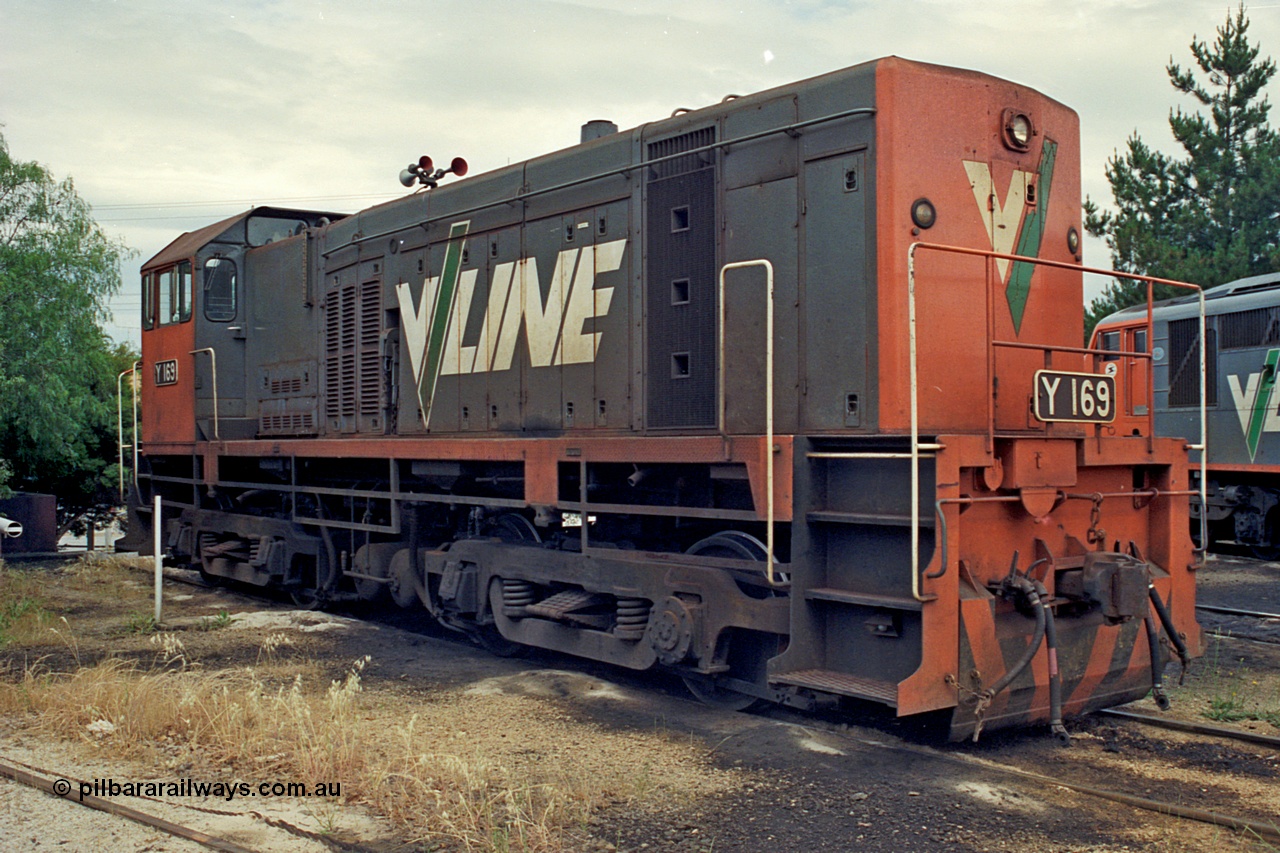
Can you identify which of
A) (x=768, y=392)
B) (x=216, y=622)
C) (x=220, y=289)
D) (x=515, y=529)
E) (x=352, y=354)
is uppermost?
(x=220, y=289)

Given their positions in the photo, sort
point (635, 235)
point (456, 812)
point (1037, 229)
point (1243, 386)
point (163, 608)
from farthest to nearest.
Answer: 1. point (1243, 386)
2. point (163, 608)
3. point (635, 235)
4. point (1037, 229)
5. point (456, 812)

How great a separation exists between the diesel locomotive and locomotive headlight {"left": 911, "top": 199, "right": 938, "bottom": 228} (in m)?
9.09

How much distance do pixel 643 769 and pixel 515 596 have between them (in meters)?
2.63

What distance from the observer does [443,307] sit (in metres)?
8.66

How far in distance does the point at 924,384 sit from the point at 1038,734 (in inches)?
78.3

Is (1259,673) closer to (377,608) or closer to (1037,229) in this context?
(1037,229)

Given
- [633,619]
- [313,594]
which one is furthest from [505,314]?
[313,594]

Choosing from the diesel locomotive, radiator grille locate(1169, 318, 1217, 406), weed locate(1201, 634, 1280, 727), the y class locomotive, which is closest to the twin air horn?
the y class locomotive

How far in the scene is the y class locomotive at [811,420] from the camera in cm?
540

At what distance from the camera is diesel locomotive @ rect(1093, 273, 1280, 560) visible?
1415 centimetres

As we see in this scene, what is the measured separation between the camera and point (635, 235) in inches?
273

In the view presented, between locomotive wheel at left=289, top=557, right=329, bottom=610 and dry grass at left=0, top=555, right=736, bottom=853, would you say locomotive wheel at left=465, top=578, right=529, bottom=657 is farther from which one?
locomotive wheel at left=289, top=557, right=329, bottom=610

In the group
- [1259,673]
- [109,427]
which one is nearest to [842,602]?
[1259,673]

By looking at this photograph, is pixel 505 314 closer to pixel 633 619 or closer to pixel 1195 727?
pixel 633 619
